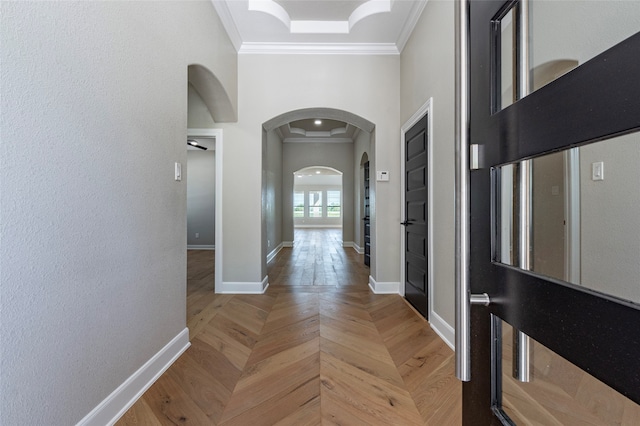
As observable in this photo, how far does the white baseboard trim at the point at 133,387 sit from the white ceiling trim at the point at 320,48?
3054mm

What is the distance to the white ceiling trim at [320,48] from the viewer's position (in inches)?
125

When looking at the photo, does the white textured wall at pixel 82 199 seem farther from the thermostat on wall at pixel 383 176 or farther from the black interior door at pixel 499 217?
the thermostat on wall at pixel 383 176

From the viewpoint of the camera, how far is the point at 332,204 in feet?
51.1

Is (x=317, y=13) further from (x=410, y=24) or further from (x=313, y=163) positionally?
(x=313, y=163)

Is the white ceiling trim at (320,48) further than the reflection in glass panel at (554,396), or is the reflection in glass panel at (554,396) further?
the white ceiling trim at (320,48)

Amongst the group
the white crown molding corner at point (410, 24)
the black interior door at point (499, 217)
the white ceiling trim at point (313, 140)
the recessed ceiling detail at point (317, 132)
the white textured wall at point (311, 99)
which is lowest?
the black interior door at point (499, 217)

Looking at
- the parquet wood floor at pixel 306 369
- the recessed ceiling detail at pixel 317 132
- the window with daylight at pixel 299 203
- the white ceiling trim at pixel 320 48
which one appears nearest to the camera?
the parquet wood floor at pixel 306 369

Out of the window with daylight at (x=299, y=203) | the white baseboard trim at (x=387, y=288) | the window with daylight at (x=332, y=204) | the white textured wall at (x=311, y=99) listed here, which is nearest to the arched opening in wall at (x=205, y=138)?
the white textured wall at (x=311, y=99)

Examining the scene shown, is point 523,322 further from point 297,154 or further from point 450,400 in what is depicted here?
point 297,154

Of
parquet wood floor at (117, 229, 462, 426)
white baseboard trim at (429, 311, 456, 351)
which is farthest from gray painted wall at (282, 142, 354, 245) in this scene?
white baseboard trim at (429, 311, 456, 351)

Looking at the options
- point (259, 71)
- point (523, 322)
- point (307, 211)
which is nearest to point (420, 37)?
point (259, 71)

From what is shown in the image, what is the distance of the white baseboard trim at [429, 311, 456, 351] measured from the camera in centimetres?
203

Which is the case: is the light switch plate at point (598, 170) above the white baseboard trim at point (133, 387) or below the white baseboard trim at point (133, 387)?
above

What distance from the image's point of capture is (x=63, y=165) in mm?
1068
